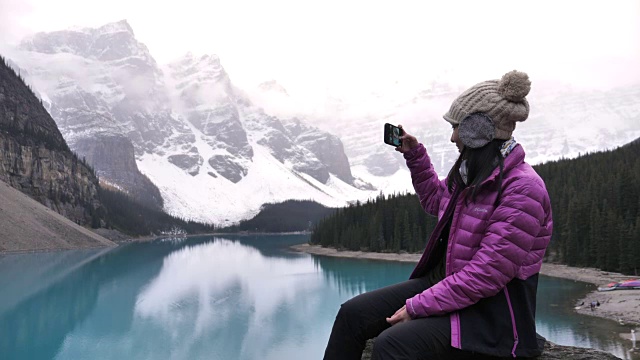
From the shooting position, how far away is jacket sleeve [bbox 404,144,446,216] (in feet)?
13.8

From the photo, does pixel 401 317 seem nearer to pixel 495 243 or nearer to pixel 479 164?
pixel 495 243

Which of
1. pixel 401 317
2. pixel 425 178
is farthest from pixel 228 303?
pixel 401 317

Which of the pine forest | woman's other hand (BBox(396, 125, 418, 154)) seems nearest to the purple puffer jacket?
woman's other hand (BBox(396, 125, 418, 154))

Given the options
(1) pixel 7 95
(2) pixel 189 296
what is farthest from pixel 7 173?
(2) pixel 189 296

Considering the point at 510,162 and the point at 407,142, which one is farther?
the point at 407,142

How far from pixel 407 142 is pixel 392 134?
0.16 metres

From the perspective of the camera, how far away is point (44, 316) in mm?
31578

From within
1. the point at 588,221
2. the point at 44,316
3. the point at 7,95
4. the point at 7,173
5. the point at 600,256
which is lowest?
the point at 44,316

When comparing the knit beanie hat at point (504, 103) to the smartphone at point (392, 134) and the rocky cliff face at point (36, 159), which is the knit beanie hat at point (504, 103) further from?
the rocky cliff face at point (36, 159)

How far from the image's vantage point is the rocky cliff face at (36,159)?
4018 inches

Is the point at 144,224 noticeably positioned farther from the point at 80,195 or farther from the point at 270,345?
the point at 270,345

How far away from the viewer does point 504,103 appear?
3.31 metres

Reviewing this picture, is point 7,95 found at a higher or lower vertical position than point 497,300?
higher

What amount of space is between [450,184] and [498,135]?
0.56m
